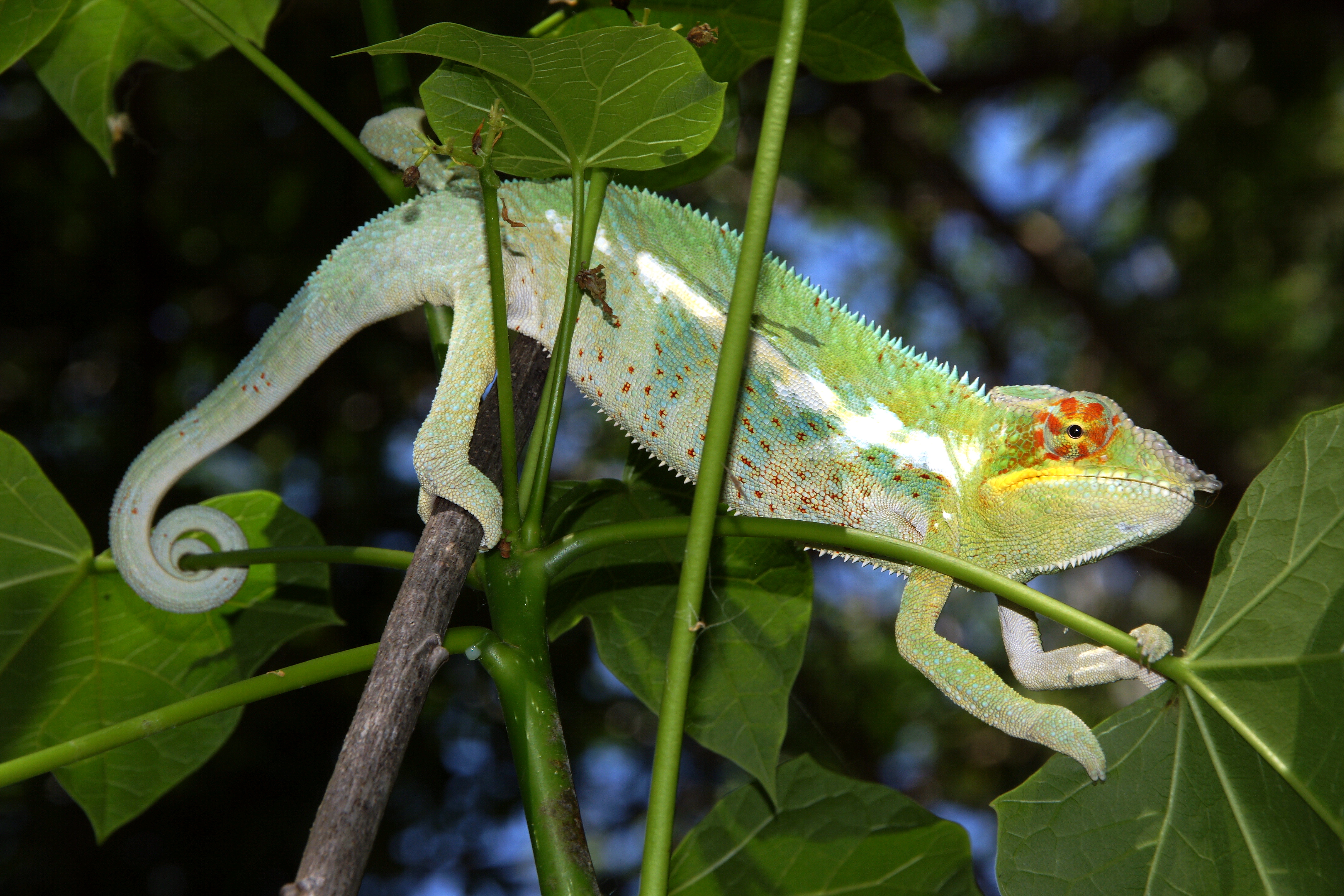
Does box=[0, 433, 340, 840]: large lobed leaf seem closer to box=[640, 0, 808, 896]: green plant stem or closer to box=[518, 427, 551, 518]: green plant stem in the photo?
box=[518, 427, 551, 518]: green plant stem

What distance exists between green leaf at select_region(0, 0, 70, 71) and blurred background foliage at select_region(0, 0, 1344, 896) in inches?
24.3

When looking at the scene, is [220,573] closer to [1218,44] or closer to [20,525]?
[20,525]

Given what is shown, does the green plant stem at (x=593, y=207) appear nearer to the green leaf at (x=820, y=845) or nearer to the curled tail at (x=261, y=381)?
the curled tail at (x=261, y=381)

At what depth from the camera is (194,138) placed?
3611 mm

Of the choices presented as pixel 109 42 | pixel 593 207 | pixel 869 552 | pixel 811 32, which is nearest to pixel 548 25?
pixel 811 32

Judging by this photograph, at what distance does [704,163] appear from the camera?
1771 millimetres

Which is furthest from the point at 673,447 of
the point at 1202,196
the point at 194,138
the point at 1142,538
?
the point at 1202,196

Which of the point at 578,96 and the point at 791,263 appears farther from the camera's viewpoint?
the point at 791,263

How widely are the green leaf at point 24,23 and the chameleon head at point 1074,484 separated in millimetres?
1397

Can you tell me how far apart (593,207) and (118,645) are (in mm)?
1101

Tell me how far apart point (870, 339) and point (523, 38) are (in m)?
0.77

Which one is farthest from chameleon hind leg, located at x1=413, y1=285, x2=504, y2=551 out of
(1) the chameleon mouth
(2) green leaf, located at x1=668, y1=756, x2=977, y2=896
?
(1) the chameleon mouth

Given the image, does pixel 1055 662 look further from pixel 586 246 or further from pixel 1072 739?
pixel 586 246

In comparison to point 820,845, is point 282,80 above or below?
above
